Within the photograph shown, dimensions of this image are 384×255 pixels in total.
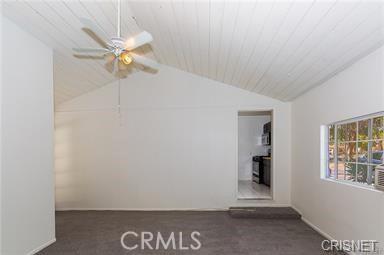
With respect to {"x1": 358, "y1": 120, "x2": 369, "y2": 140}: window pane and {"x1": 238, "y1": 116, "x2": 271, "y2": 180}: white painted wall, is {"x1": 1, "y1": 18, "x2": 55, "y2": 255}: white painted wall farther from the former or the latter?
{"x1": 238, "y1": 116, "x2": 271, "y2": 180}: white painted wall

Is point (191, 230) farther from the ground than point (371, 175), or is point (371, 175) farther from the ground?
point (371, 175)

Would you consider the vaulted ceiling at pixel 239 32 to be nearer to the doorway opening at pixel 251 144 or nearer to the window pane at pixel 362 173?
the window pane at pixel 362 173

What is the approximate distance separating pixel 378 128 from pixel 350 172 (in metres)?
0.76

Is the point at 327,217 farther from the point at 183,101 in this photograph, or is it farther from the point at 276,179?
the point at 183,101

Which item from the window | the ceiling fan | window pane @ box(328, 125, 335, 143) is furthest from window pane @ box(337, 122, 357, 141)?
the ceiling fan

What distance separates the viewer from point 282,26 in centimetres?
218

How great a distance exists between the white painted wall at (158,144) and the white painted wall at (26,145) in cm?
171

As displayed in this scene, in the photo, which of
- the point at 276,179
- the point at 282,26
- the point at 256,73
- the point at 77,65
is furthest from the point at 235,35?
the point at 276,179

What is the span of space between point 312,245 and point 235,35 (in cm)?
301

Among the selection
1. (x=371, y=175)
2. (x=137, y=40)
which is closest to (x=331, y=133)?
(x=371, y=175)

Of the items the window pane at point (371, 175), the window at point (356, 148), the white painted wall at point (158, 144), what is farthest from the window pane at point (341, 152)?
the white painted wall at point (158, 144)

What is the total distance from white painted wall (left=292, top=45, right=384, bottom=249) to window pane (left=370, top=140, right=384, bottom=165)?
378 millimetres

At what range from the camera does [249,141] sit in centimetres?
799

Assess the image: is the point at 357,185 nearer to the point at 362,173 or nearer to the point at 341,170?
the point at 362,173
